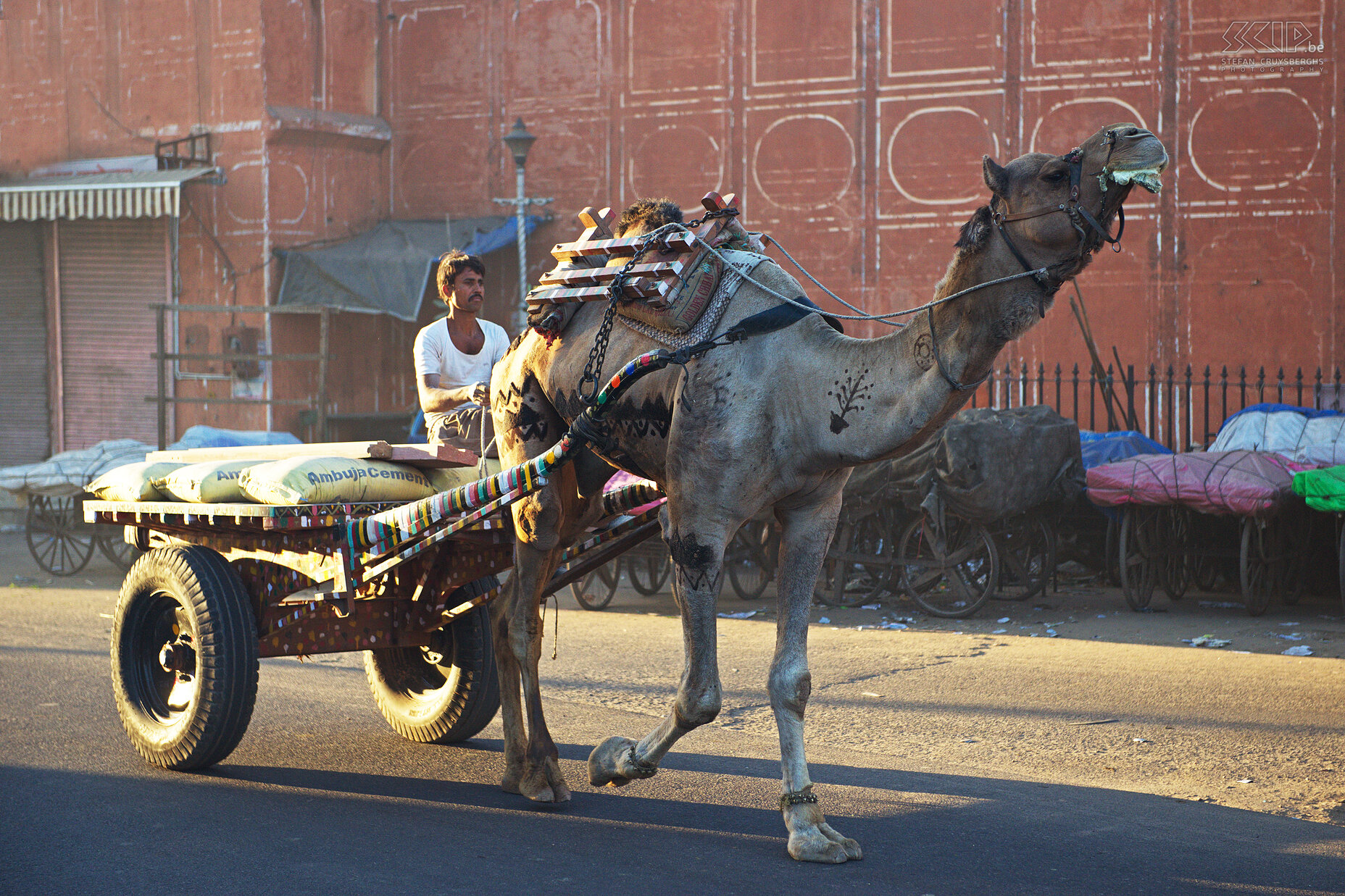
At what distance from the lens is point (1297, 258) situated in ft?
52.0

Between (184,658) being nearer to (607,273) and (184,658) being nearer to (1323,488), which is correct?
(607,273)

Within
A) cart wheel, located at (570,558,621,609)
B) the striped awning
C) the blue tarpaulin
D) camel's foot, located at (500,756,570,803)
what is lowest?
cart wheel, located at (570,558,621,609)

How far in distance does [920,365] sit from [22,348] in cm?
2017

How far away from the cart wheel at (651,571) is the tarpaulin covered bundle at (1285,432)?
5.07 m

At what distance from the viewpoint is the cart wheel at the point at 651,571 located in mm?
11609

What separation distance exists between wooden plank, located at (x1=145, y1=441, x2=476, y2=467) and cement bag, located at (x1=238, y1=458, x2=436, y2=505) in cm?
6

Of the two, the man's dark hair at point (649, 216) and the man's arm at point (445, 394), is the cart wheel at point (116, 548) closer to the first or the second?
the man's arm at point (445, 394)

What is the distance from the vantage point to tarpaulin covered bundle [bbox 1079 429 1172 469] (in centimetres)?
1181

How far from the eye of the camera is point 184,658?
5832 mm

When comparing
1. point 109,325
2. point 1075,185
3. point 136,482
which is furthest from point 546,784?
point 109,325

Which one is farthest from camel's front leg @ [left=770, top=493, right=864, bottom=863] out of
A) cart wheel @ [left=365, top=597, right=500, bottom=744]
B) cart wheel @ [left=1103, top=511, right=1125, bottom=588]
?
cart wheel @ [left=1103, top=511, right=1125, bottom=588]

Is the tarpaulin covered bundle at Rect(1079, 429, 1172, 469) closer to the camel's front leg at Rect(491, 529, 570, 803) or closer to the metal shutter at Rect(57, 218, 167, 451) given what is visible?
the camel's front leg at Rect(491, 529, 570, 803)

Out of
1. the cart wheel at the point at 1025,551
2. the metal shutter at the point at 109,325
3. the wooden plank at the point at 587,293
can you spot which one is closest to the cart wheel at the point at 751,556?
the cart wheel at the point at 1025,551

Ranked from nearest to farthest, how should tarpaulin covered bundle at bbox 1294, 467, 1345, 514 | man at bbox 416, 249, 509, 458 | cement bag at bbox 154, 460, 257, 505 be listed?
cement bag at bbox 154, 460, 257, 505
man at bbox 416, 249, 509, 458
tarpaulin covered bundle at bbox 1294, 467, 1345, 514
